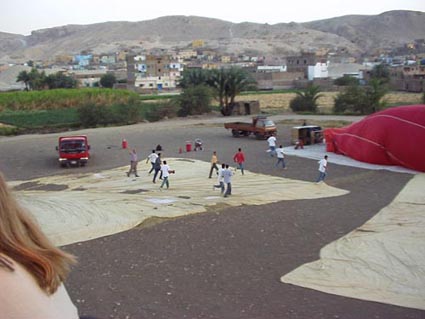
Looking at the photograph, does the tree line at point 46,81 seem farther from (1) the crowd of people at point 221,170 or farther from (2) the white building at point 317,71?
(1) the crowd of people at point 221,170

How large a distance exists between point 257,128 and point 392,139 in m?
11.6

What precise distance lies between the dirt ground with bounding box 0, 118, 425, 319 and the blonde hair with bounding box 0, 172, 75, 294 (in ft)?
21.5

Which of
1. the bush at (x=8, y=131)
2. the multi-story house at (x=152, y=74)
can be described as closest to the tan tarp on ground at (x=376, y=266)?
the bush at (x=8, y=131)

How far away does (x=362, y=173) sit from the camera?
70.3 feet

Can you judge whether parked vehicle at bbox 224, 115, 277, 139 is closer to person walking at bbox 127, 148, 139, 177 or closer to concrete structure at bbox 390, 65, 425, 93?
person walking at bbox 127, 148, 139, 177

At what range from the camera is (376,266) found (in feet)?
34.6

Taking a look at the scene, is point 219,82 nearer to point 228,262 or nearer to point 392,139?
point 392,139

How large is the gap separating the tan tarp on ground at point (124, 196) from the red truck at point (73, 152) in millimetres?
2505

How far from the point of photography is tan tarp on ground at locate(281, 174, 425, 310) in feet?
30.5

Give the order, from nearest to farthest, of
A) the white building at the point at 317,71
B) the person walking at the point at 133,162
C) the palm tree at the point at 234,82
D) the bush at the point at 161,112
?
1. the person walking at the point at 133,162
2. the bush at the point at 161,112
3. the palm tree at the point at 234,82
4. the white building at the point at 317,71

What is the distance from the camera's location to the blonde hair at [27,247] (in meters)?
1.85

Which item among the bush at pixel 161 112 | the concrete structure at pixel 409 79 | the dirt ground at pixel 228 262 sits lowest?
the dirt ground at pixel 228 262

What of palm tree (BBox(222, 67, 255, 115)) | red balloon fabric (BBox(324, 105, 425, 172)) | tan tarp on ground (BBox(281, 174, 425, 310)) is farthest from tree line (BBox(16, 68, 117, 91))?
tan tarp on ground (BBox(281, 174, 425, 310))

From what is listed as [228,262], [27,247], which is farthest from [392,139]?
[27,247]
